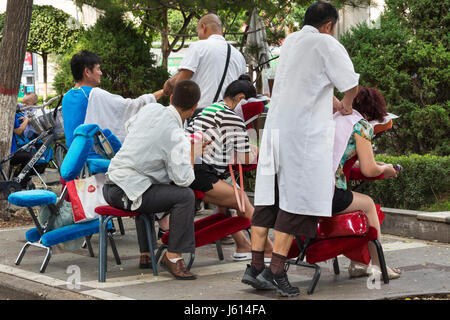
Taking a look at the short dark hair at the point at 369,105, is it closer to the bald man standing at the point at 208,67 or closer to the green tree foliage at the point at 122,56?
the bald man standing at the point at 208,67

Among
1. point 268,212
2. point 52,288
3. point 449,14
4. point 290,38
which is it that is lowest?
point 52,288

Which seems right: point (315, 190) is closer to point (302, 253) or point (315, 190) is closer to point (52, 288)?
point (302, 253)

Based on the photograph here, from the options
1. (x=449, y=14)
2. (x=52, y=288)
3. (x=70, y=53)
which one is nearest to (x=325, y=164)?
(x=52, y=288)

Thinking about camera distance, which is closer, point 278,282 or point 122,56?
point 278,282

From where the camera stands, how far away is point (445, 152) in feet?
33.0

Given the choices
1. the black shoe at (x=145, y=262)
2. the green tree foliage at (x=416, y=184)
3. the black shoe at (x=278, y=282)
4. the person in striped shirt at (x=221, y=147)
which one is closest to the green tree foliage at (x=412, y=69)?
the green tree foliage at (x=416, y=184)

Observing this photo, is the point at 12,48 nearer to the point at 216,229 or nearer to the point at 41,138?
the point at 41,138

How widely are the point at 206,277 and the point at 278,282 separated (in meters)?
0.96

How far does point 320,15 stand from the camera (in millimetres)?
5418

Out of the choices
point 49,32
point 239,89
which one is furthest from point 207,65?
point 49,32

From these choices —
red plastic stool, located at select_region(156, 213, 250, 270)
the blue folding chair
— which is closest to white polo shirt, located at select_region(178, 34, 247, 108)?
the blue folding chair

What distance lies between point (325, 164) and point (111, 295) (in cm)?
179

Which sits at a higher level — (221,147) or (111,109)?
(111,109)

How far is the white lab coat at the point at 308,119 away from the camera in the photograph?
17.3ft
